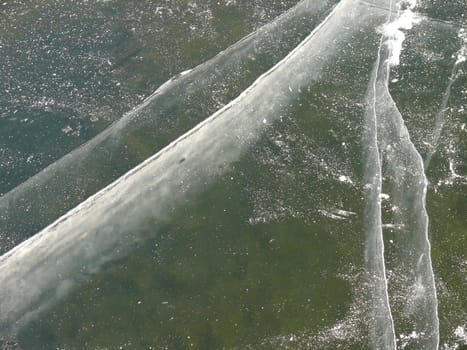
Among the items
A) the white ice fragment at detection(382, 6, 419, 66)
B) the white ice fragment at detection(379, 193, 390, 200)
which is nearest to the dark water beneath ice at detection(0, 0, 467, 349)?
the white ice fragment at detection(379, 193, 390, 200)

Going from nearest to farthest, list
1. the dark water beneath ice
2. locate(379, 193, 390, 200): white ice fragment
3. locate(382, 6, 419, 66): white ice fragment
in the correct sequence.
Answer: the dark water beneath ice < locate(379, 193, 390, 200): white ice fragment < locate(382, 6, 419, 66): white ice fragment

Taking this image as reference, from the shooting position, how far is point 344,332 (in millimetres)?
11703

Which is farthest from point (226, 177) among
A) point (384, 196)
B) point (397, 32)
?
point (397, 32)

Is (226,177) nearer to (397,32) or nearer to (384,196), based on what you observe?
(384,196)

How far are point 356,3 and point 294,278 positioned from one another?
898 cm

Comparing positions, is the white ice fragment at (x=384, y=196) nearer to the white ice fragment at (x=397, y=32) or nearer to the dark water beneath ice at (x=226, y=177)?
the dark water beneath ice at (x=226, y=177)

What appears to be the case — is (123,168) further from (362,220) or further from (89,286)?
(362,220)

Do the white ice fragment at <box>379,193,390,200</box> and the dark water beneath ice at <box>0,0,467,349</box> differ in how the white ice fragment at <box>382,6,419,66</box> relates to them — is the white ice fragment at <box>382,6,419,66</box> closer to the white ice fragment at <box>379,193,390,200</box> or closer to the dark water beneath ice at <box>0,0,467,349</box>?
the dark water beneath ice at <box>0,0,467,349</box>

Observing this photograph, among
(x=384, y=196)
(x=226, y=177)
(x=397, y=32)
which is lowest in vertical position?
(x=384, y=196)

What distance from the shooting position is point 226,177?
13.9m

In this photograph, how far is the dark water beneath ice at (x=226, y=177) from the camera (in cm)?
1201

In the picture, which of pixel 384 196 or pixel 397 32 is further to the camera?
pixel 397 32

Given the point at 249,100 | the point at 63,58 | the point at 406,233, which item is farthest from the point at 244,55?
the point at 406,233

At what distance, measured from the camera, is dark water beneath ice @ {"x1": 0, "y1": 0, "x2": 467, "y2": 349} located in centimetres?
1201
